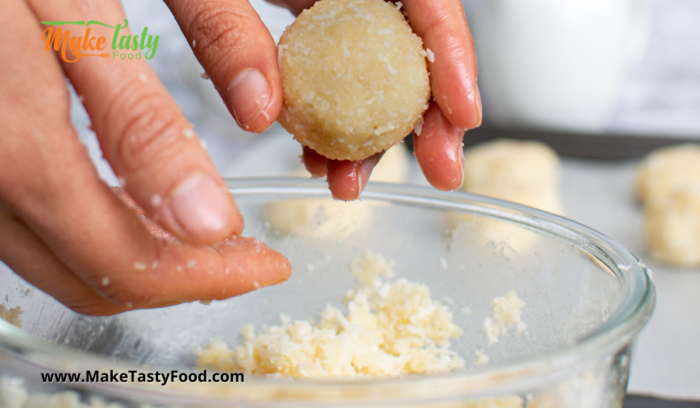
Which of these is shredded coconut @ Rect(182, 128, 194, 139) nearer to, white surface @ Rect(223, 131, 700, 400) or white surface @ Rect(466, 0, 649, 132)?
white surface @ Rect(223, 131, 700, 400)

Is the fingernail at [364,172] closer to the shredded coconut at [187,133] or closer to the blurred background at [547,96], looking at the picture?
the shredded coconut at [187,133]

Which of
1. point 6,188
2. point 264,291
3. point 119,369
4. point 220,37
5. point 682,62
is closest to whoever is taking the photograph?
point 119,369

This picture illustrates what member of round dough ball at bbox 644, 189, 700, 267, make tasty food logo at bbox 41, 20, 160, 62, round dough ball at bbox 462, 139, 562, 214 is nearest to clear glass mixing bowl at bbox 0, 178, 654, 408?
make tasty food logo at bbox 41, 20, 160, 62

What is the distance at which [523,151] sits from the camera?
1.70m

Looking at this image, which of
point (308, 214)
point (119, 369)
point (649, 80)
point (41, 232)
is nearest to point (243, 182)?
point (308, 214)

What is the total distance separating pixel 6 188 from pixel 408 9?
0.48 metres

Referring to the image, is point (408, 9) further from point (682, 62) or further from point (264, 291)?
point (682, 62)

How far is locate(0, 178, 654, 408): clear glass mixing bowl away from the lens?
374 millimetres

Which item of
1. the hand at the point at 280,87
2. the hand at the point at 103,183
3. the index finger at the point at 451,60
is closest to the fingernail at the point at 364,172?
the hand at the point at 280,87

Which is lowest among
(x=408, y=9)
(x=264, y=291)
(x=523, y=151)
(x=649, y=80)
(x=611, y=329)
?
(x=649, y=80)

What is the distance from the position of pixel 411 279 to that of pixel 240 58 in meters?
0.34

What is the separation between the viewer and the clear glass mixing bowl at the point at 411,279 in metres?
0.37

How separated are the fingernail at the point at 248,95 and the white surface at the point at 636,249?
2.67 feet

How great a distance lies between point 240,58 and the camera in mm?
616
